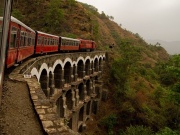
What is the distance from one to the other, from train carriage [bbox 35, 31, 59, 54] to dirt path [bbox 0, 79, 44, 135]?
10.7 metres

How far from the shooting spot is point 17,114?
18.1 ft

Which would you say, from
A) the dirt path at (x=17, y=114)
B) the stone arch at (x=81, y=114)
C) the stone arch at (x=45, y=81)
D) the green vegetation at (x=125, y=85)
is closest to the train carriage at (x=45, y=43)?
the stone arch at (x=45, y=81)

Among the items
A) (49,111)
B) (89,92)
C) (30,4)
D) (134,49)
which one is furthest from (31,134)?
(30,4)

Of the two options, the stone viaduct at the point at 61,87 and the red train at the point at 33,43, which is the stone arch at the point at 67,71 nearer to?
the stone viaduct at the point at 61,87

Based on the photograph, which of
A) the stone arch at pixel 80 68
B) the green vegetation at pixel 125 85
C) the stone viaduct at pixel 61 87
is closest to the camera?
the stone viaduct at pixel 61 87

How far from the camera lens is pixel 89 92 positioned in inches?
1272

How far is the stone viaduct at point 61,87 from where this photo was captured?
570cm

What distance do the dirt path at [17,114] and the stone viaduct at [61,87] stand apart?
177 mm

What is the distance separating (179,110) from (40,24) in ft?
119

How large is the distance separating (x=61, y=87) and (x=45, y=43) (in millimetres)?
4248

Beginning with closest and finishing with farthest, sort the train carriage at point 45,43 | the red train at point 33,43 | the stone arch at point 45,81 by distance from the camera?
1. the red train at point 33,43
2. the stone arch at point 45,81
3. the train carriage at point 45,43

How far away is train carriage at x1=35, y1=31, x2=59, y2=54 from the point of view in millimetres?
17772

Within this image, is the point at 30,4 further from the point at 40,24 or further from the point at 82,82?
the point at 82,82

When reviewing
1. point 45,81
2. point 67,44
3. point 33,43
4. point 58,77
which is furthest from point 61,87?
point 67,44
